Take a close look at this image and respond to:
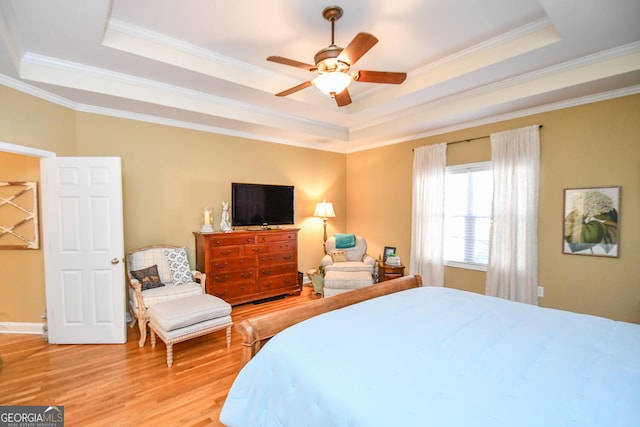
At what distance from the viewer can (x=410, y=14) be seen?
8.51 ft

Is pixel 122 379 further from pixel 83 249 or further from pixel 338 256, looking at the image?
pixel 338 256

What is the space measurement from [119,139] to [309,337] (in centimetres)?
373

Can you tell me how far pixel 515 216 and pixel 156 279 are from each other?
15.2 feet

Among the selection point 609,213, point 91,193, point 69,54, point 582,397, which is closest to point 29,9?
point 69,54

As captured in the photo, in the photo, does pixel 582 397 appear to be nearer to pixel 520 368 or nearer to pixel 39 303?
pixel 520 368

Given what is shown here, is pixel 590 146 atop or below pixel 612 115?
below

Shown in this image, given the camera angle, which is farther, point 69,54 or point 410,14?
point 69,54

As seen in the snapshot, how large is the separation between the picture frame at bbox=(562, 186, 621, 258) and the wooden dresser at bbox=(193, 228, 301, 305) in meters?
3.69

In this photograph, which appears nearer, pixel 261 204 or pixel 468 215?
pixel 468 215

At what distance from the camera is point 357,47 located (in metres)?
2.15

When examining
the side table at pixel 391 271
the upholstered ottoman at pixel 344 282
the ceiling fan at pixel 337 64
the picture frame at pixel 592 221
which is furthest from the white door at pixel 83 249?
the picture frame at pixel 592 221

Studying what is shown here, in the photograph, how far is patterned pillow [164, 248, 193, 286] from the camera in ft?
12.4

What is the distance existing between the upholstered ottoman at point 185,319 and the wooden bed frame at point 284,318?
1.19 meters

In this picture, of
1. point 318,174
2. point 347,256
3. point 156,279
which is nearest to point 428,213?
point 347,256
